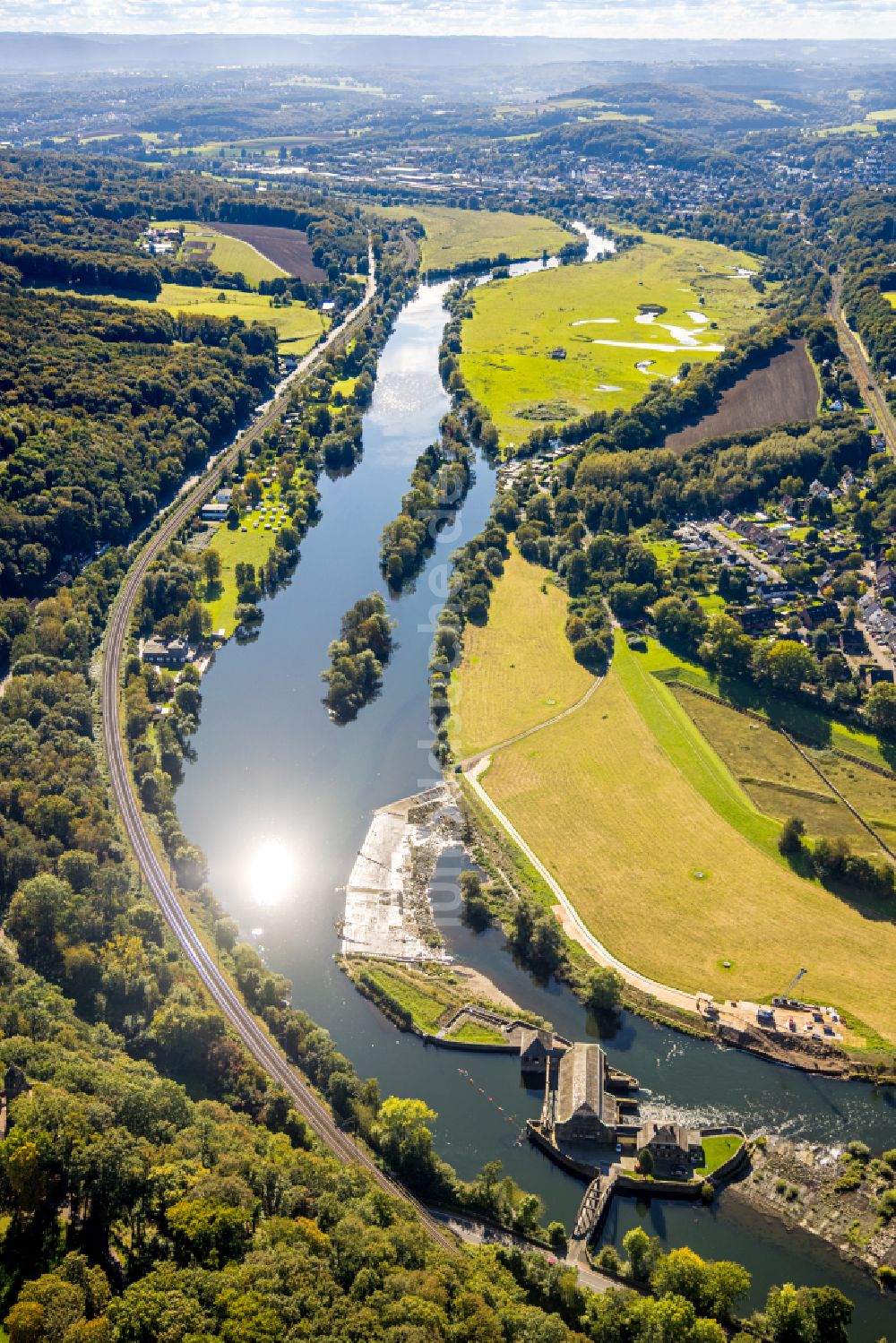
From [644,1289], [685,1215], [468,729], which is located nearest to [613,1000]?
[685,1215]

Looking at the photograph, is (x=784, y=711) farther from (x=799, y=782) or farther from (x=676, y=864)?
(x=676, y=864)

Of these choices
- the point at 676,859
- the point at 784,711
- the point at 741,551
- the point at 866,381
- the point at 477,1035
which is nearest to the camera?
the point at 477,1035

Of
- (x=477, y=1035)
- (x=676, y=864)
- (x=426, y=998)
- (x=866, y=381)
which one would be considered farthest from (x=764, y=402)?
(x=477, y=1035)

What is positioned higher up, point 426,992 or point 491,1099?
point 426,992

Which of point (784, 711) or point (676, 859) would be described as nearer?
point (676, 859)

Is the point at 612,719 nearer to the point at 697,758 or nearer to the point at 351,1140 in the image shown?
the point at 697,758

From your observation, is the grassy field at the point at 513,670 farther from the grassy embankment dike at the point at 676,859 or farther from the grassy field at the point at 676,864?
the grassy field at the point at 676,864

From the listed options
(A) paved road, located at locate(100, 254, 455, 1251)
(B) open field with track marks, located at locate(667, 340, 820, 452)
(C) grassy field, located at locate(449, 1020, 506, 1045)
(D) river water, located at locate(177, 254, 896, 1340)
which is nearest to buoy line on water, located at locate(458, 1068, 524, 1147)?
(D) river water, located at locate(177, 254, 896, 1340)

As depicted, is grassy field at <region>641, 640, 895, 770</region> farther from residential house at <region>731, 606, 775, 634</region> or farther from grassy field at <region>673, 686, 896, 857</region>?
residential house at <region>731, 606, 775, 634</region>
